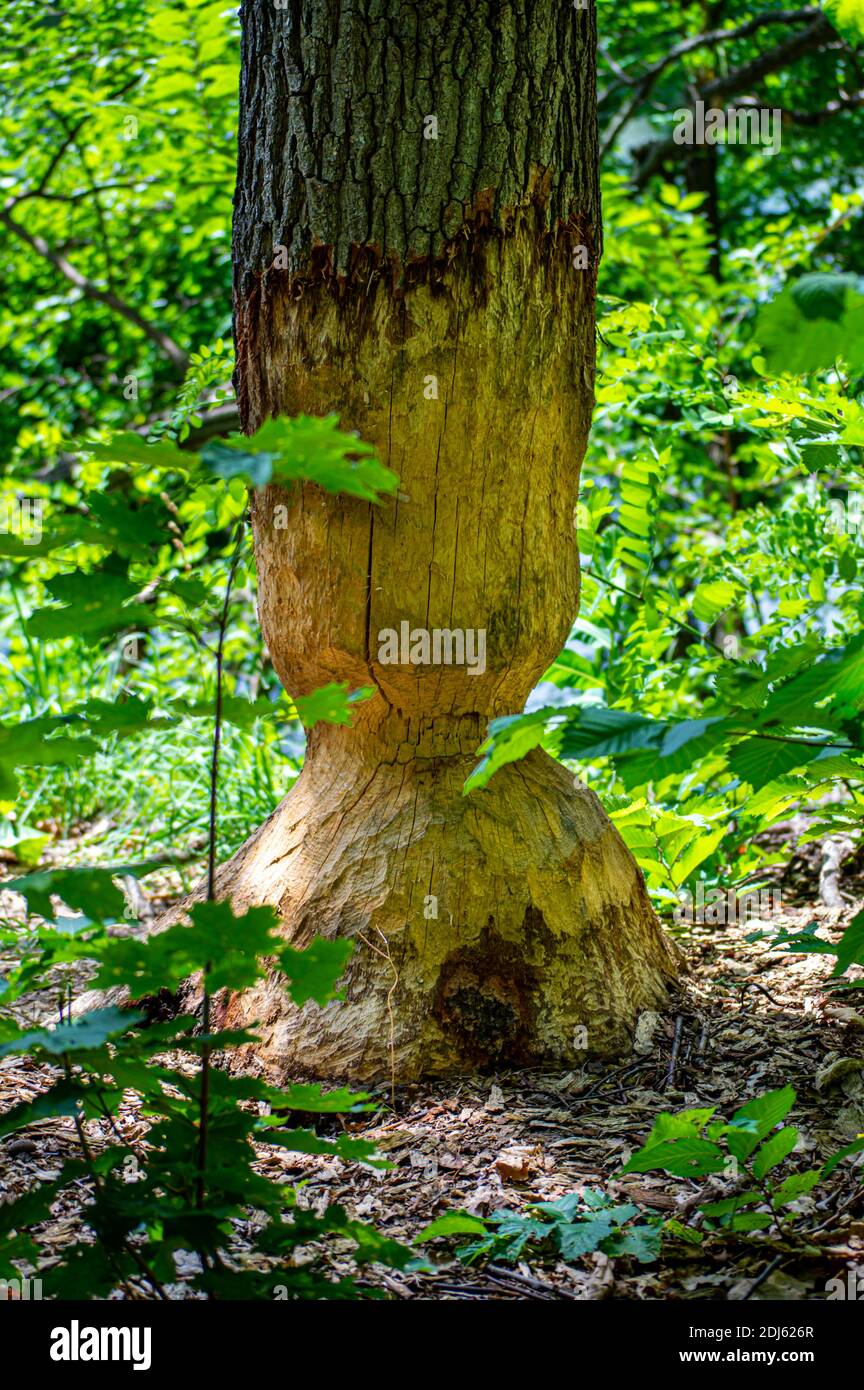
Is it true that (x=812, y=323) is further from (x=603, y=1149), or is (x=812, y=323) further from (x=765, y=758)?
(x=603, y=1149)

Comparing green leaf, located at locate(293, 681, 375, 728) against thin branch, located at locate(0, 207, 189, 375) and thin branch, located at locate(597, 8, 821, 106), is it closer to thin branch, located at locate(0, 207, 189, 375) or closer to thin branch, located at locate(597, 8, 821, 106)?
thin branch, located at locate(0, 207, 189, 375)

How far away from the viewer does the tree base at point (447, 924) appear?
8.87 feet

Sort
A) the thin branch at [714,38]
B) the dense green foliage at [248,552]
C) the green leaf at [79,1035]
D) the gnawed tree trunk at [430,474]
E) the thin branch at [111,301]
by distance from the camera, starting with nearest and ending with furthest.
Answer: the green leaf at [79,1035], the dense green foliage at [248,552], the gnawed tree trunk at [430,474], the thin branch at [714,38], the thin branch at [111,301]

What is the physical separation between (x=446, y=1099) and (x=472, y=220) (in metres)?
1.93

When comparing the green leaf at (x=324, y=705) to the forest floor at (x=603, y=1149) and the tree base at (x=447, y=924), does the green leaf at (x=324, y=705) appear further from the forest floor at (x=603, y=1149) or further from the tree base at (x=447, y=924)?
the tree base at (x=447, y=924)

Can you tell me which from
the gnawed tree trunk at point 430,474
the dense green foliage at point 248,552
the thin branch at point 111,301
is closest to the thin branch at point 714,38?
the dense green foliage at point 248,552

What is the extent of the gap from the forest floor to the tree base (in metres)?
0.10

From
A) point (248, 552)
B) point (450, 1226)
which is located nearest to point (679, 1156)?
point (450, 1226)

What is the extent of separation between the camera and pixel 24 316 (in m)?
8.71

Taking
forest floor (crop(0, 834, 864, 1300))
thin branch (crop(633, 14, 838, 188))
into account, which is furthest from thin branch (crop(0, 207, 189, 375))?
forest floor (crop(0, 834, 864, 1300))

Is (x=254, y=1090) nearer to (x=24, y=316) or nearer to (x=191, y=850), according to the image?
(x=191, y=850)

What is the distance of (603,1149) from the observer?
95.2 inches

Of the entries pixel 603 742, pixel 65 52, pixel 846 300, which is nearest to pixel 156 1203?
pixel 603 742

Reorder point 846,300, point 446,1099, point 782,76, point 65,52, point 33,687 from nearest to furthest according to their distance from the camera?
point 846,300 < point 446,1099 < point 33,687 < point 65,52 < point 782,76
